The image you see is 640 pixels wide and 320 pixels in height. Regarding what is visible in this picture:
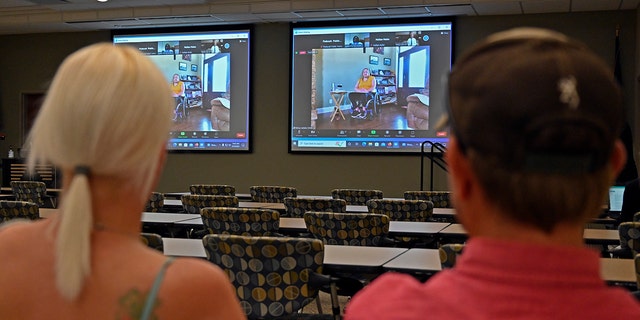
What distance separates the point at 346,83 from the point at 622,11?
3.59 m

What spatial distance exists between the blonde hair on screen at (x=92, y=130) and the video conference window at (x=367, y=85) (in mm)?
8917

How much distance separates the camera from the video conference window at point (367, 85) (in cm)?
998

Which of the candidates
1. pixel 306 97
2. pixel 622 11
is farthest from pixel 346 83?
pixel 622 11

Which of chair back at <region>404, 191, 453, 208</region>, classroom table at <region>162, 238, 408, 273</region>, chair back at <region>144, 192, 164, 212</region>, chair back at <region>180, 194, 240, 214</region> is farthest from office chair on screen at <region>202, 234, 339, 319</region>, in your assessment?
chair back at <region>404, 191, 453, 208</region>

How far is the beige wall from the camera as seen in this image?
9664mm

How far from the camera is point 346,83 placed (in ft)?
34.1

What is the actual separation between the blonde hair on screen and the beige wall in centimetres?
923

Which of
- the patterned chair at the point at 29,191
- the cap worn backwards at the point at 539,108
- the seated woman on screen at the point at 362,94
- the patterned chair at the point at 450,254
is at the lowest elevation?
the patterned chair at the point at 29,191

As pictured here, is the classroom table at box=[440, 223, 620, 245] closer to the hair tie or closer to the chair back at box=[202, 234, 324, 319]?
the chair back at box=[202, 234, 324, 319]

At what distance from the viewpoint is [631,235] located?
Answer: 3.86 metres

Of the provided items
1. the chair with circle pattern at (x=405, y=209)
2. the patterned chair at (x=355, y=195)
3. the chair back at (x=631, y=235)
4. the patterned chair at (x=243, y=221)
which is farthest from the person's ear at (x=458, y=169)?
the patterned chair at (x=355, y=195)

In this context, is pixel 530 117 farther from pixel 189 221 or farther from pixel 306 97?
pixel 306 97

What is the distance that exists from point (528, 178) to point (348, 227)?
3770 millimetres

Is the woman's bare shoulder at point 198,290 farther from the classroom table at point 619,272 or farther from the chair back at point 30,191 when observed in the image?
the chair back at point 30,191
